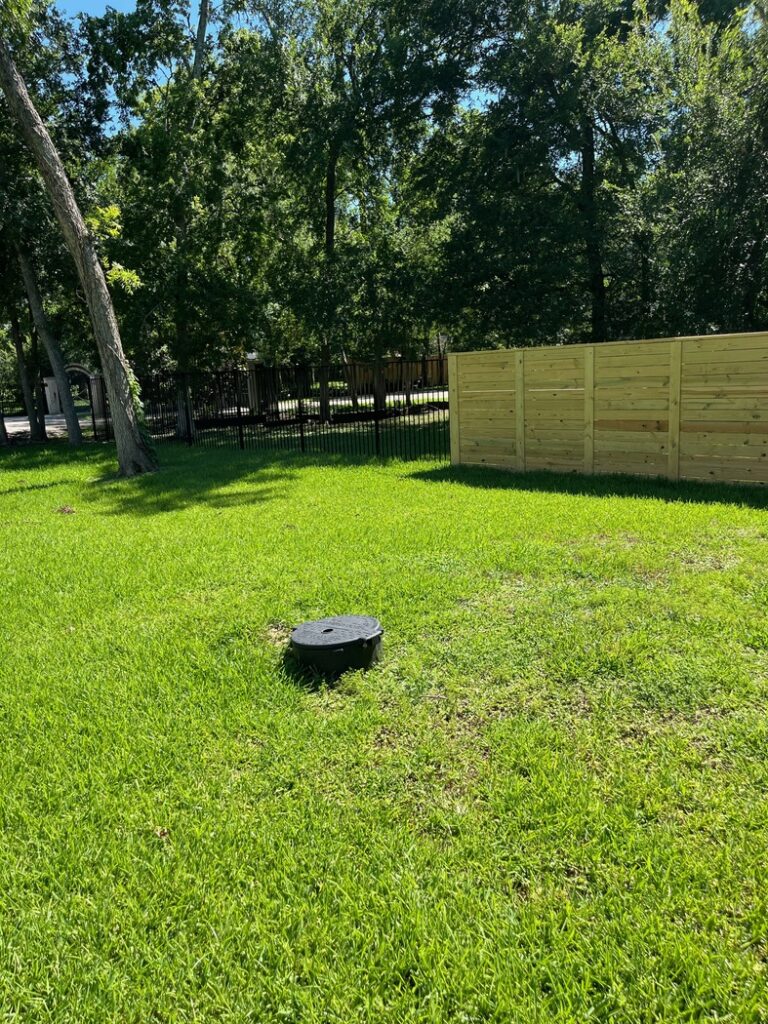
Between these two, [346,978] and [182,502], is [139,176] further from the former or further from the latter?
[346,978]

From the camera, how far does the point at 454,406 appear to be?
34.9ft

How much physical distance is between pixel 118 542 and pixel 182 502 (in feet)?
7.25

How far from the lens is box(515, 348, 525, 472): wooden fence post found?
31.8 ft

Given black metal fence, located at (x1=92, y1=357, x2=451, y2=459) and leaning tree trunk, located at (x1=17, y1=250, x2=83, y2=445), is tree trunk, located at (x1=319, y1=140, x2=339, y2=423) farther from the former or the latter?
leaning tree trunk, located at (x1=17, y1=250, x2=83, y2=445)

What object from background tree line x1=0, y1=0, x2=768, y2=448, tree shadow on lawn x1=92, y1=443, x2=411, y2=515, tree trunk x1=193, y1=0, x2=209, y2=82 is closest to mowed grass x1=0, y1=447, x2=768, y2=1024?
tree shadow on lawn x1=92, y1=443, x2=411, y2=515

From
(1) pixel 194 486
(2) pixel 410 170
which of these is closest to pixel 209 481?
(1) pixel 194 486

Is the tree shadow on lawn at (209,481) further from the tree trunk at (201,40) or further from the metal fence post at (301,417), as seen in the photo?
the tree trunk at (201,40)

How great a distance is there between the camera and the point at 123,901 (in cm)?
216

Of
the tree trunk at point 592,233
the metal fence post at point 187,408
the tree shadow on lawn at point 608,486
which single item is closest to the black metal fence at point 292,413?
the metal fence post at point 187,408

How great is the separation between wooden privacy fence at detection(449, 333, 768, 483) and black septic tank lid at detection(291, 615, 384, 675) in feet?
20.0

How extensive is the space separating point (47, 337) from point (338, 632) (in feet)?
53.1

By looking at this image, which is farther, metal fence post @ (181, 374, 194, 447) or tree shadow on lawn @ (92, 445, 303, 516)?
metal fence post @ (181, 374, 194, 447)

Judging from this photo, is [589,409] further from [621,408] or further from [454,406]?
[454,406]

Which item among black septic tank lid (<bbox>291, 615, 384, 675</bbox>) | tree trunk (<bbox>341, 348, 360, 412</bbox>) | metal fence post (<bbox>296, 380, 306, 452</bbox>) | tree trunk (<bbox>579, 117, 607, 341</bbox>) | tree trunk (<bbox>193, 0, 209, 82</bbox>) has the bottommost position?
black septic tank lid (<bbox>291, 615, 384, 675</bbox>)
